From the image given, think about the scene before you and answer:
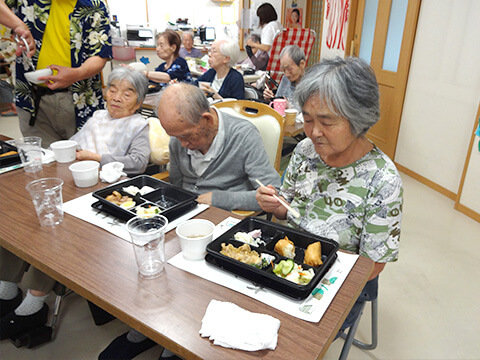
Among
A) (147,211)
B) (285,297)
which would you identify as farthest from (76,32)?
(285,297)

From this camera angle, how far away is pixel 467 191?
294cm

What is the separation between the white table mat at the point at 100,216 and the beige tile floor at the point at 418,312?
0.79 m

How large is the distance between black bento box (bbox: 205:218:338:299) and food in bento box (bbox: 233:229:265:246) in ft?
0.05

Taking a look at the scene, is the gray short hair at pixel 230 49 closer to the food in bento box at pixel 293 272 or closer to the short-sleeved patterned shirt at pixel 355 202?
the short-sleeved patterned shirt at pixel 355 202

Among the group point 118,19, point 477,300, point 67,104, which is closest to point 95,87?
point 67,104

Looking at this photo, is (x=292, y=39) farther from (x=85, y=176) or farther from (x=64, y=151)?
(x=85, y=176)

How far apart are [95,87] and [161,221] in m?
1.54

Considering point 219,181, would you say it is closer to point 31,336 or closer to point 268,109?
point 268,109

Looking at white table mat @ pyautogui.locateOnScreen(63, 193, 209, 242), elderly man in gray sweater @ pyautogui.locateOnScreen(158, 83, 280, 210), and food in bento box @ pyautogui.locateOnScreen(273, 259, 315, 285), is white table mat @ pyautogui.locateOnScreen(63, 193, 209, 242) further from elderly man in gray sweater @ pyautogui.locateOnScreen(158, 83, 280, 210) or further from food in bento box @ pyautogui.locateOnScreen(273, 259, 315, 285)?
food in bento box @ pyautogui.locateOnScreen(273, 259, 315, 285)

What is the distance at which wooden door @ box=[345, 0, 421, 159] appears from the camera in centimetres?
355

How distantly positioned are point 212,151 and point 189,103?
26cm

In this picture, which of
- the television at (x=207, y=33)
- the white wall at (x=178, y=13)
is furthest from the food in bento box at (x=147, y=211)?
the television at (x=207, y=33)

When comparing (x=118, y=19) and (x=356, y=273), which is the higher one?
(x=118, y=19)

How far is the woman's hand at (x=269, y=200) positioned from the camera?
4.09ft
